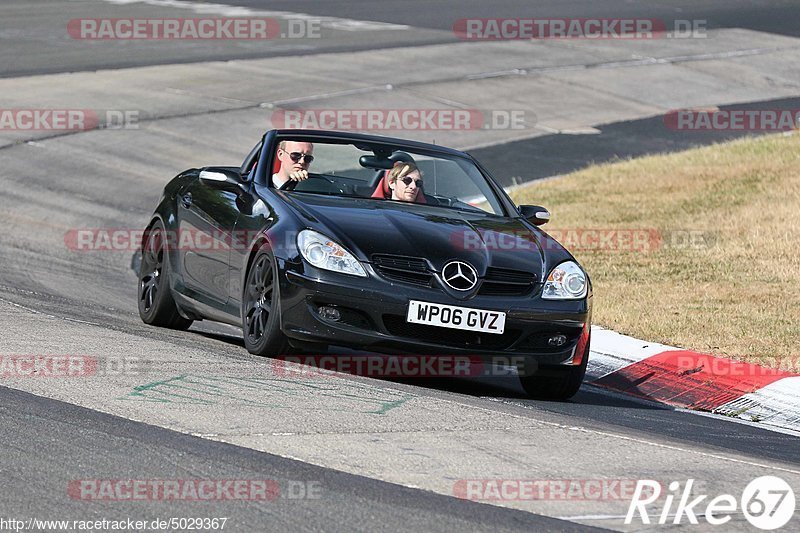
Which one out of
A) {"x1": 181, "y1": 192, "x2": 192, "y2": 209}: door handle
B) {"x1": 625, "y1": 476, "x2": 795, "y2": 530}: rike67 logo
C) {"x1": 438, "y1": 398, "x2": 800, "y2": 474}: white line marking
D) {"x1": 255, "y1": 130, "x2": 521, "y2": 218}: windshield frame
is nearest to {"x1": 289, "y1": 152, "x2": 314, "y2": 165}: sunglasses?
{"x1": 255, "y1": 130, "x2": 521, "y2": 218}: windshield frame

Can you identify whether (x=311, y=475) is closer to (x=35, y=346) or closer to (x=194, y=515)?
(x=194, y=515)

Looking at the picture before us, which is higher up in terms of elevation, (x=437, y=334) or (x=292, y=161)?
(x=292, y=161)

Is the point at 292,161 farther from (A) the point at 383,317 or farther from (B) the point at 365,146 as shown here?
(A) the point at 383,317

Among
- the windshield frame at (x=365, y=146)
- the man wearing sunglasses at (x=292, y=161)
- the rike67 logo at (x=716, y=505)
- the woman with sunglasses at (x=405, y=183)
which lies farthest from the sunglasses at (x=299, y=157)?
the rike67 logo at (x=716, y=505)

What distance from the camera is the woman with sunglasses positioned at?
945cm

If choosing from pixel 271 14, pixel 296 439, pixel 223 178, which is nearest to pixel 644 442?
pixel 296 439

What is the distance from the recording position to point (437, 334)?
8.16 m

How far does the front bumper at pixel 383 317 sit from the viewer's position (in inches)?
318

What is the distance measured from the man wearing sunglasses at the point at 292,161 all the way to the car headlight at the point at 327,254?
1.16 metres

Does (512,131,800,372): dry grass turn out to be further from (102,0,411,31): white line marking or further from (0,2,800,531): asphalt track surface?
(102,0,411,31): white line marking

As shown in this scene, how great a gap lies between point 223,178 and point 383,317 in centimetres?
187

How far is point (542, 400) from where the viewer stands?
8711 mm

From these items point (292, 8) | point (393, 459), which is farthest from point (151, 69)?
point (393, 459)

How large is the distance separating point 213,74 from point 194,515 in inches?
786
